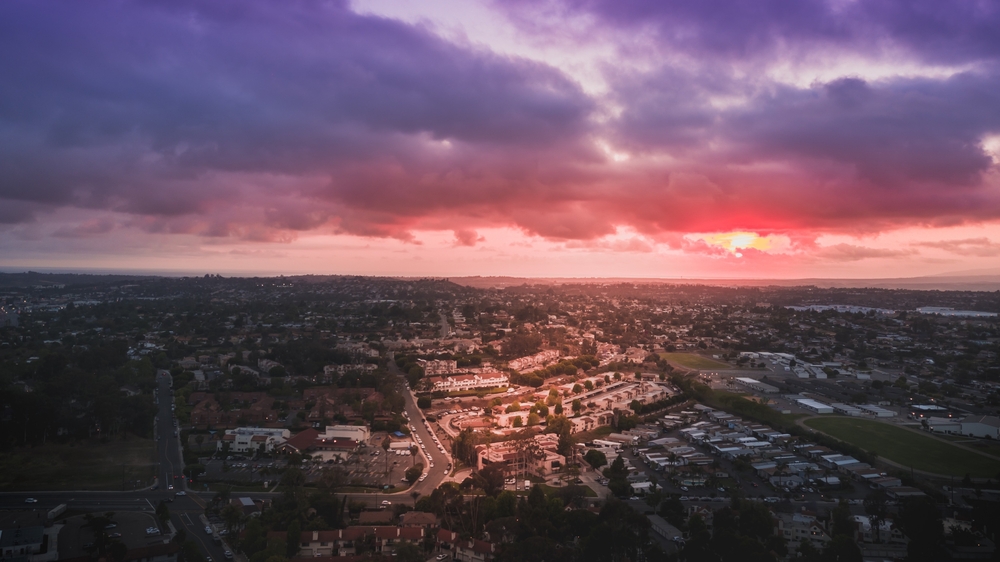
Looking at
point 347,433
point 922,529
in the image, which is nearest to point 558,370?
point 347,433

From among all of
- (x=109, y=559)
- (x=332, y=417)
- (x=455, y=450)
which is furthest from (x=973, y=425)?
(x=109, y=559)

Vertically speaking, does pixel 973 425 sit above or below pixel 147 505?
above

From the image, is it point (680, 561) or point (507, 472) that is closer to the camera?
point (680, 561)

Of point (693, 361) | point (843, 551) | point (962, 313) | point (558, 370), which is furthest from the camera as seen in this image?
point (962, 313)

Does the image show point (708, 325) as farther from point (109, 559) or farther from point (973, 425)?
point (109, 559)

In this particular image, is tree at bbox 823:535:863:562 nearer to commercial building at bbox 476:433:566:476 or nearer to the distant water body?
commercial building at bbox 476:433:566:476

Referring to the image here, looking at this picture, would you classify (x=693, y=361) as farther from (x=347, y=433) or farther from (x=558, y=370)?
(x=347, y=433)

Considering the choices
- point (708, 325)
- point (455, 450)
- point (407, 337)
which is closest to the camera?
point (455, 450)
